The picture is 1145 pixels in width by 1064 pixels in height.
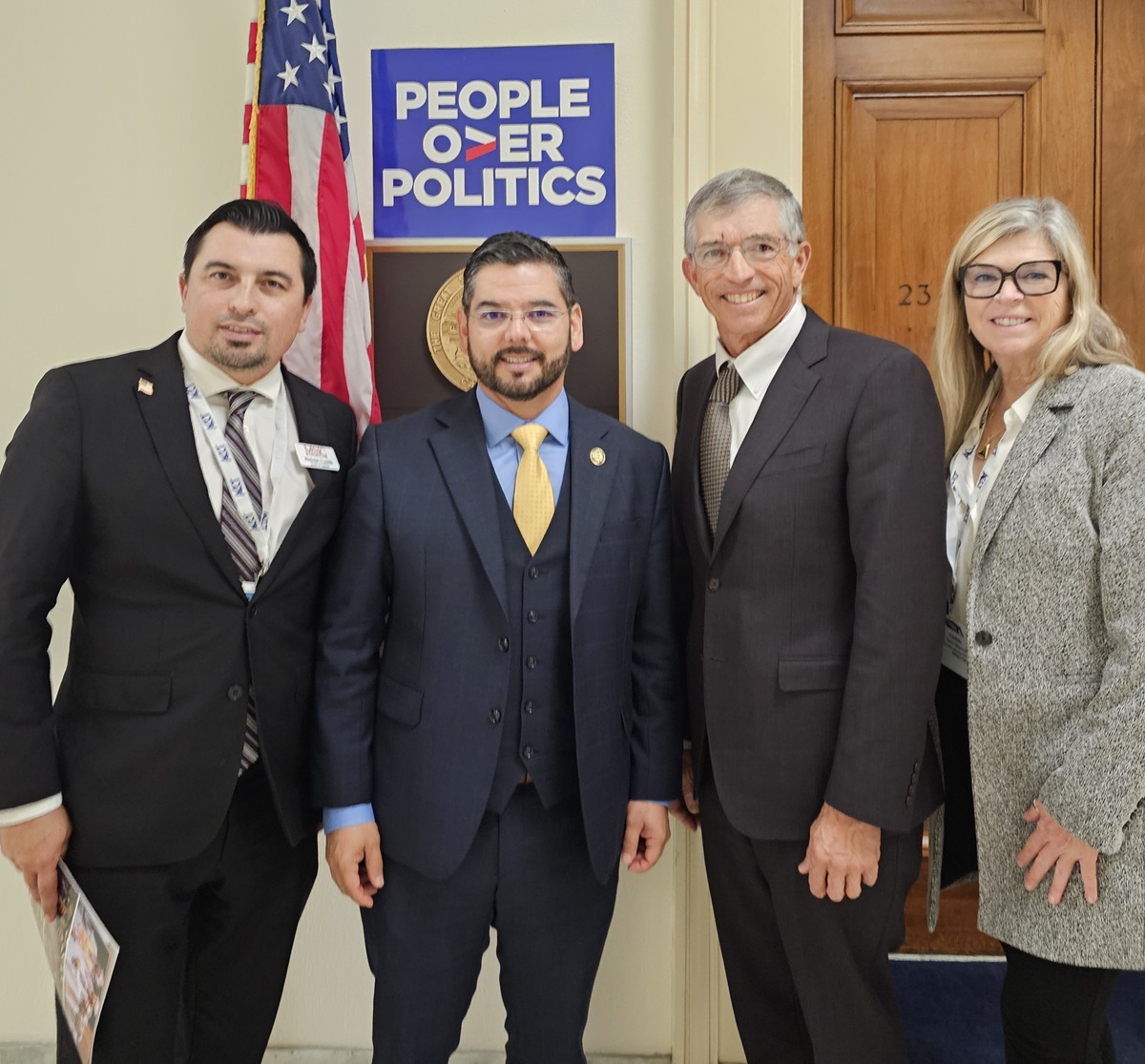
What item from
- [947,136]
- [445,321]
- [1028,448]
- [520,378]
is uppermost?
[947,136]

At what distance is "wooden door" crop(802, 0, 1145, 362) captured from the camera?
2318 mm

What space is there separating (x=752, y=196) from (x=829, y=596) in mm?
741

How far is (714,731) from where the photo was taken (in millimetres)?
1600

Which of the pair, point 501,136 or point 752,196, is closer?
point 752,196

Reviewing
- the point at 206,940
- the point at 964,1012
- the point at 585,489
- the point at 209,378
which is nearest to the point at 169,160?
the point at 209,378

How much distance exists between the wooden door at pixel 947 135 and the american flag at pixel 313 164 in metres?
1.22

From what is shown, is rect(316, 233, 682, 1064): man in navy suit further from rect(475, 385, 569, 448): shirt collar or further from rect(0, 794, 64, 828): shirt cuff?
rect(0, 794, 64, 828): shirt cuff

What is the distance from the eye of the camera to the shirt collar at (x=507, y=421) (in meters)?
1.67

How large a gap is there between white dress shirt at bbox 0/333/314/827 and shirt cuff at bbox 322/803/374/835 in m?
0.47

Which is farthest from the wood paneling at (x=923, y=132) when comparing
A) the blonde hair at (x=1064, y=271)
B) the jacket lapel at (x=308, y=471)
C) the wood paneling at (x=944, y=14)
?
the jacket lapel at (x=308, y=471)

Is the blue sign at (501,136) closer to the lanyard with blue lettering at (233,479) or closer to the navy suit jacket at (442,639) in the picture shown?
the navy suit jacket at (442,639)

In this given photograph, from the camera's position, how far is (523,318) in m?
1.60

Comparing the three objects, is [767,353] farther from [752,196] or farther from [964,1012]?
[964,1012]

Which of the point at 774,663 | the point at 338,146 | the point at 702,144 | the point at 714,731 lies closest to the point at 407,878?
the point at 714,731
